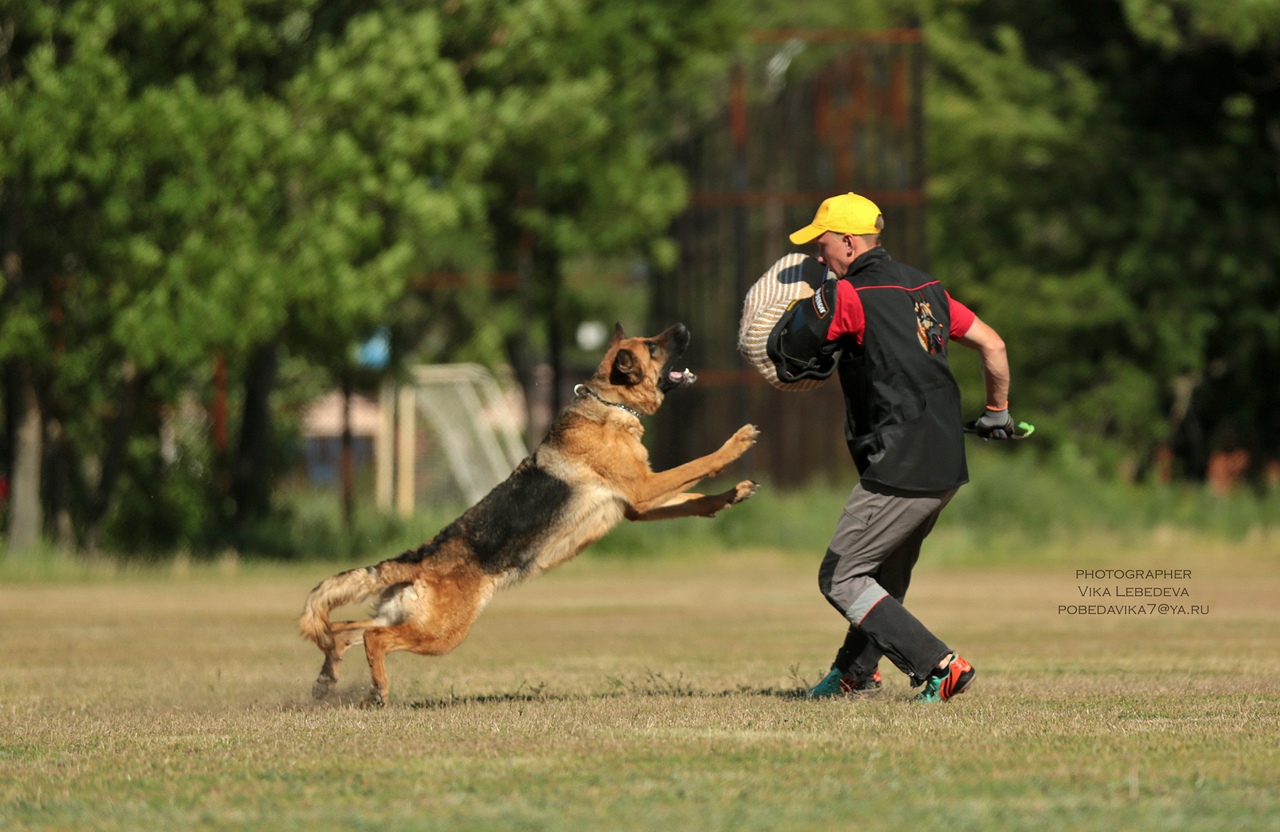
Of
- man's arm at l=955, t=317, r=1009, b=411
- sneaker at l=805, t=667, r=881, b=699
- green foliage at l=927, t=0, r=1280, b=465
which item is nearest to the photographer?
man's arm at l=955, t=317, r=1009, b=411

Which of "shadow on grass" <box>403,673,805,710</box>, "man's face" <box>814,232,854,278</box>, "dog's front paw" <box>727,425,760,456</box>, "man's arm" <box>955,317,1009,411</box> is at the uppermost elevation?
"man's face" <box>814,232,854,278</box>

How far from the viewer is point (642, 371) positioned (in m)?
9.62

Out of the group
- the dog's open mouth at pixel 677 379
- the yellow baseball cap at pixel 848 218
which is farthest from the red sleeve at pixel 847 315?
the dog's open mouth at pixel 677 379

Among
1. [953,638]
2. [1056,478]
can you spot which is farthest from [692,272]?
[953,638]

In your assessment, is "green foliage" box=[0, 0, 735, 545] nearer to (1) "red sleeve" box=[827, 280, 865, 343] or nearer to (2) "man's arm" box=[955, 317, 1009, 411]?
(2) "man's arm" box=[955, 317, 1009, 411]

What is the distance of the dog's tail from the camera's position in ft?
30.0

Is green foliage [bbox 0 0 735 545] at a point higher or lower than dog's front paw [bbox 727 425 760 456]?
higher

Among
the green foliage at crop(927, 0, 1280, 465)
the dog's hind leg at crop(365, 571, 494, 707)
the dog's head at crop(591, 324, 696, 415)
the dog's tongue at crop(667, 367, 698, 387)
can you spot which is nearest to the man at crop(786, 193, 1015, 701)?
the dog's tongue at crop(667, 367, 698, 387)

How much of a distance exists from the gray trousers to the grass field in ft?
1.71

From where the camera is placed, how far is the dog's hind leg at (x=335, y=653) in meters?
9.36

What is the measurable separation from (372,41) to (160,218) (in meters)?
3.25

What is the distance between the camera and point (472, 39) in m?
23.9

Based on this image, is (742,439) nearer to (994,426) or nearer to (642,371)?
(642,371)

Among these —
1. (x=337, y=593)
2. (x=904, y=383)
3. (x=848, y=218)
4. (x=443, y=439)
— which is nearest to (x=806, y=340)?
(x=904, y=383)
